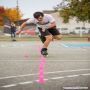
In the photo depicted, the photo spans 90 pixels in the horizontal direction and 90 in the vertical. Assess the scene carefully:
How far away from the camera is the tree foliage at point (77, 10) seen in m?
46.1

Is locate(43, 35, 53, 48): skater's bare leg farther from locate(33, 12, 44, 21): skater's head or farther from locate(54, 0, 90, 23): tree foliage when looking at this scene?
locate(54, 0, 90, 23): tree foliage

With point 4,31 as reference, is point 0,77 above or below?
above

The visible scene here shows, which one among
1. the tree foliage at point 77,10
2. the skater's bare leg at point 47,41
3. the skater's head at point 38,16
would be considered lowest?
the tree foliage at point 77,10

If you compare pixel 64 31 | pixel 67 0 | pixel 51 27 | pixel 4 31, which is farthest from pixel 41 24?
pixel 64 31

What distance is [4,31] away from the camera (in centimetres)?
5928

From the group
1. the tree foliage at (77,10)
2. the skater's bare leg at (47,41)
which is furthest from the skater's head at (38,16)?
the tree foliage at (77,10)

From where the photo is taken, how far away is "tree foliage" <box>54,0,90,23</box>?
4606 cm

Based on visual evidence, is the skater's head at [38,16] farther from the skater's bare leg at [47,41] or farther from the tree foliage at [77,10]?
the tree foliage at [77,10]

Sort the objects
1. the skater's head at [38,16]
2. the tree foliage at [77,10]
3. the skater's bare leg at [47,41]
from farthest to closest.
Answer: the tree foliage at [77,10], the skater's bare leg at [47,41], the skater's head at [38,16]

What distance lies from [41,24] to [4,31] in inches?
1867

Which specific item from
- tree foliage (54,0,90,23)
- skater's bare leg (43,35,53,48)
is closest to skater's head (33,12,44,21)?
skater's bare leg (43,35,53,48)

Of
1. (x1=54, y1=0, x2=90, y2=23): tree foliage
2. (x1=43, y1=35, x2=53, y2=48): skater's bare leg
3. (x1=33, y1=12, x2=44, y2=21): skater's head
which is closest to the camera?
(x1=33, y1=12, x2=44, y2=21): skater's head

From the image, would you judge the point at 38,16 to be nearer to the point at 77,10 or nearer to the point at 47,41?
the point at 47,41

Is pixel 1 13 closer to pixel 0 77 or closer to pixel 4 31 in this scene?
pixel 4 31
